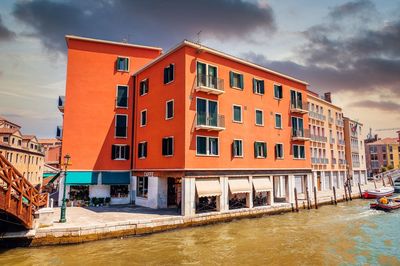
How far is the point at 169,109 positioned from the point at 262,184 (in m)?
12.0

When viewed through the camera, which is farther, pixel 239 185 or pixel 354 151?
pixel 354 151

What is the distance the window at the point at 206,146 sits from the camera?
23.7 metres

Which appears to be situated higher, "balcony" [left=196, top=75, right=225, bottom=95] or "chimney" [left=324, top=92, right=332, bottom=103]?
"chimney" [left=324, top=92, right=332, bottom=103]

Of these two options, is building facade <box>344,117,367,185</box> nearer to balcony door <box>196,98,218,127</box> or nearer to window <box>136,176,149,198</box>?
balcony door <box>196,98,218,127</box>

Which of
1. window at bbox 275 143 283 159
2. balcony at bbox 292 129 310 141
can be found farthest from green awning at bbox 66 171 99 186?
balcony at bbox 292 129 310 141

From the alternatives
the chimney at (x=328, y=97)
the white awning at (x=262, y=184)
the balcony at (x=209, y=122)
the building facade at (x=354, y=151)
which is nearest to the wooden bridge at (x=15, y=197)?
the balcony at (x=209, y=122)

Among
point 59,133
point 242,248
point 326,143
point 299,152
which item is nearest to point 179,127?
point 242,248

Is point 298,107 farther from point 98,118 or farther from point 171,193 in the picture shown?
point 98,118

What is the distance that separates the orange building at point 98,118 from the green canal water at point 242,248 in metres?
12.4

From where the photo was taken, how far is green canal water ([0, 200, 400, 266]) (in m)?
14.5

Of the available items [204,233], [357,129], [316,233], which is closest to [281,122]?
[316,233]

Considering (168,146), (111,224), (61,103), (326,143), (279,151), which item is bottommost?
(111,224)

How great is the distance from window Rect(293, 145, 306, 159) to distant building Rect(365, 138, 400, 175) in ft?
242

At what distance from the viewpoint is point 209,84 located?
2475 cm
